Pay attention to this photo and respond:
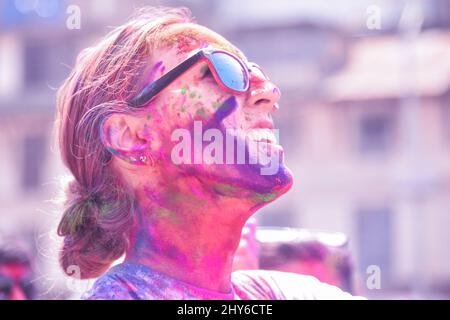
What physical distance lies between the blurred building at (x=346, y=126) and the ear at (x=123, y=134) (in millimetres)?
19861

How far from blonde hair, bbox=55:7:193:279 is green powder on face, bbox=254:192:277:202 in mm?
262

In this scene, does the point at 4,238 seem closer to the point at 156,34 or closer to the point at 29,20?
the point at 156,34

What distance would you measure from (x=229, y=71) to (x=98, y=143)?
30 cm

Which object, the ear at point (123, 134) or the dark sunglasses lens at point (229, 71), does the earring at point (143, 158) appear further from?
the dark sunglasses lens at point (229, 71)

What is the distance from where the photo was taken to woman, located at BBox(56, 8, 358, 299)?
1854 mm

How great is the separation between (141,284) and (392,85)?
21.9m

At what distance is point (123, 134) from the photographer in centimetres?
192

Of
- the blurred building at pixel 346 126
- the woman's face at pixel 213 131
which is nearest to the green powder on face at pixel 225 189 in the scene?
the woman's face at pixel 213 131

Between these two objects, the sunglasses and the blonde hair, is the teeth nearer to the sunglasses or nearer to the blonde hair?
the sunglasses

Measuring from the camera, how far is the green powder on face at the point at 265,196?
→ 1845 mm

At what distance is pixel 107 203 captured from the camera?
1940 millimetres

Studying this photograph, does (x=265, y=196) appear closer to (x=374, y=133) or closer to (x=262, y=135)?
(x=262, y=135)

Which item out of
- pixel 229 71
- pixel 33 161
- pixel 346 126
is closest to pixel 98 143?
pixel 229 71

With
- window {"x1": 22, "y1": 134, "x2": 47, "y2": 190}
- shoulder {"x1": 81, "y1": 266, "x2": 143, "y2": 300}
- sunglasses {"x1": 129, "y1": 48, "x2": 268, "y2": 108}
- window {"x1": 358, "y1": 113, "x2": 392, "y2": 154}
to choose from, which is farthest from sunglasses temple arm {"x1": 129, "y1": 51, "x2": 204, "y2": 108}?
window {"x1": 22, "y1": 134, "x2": 47, "y2": 190}
